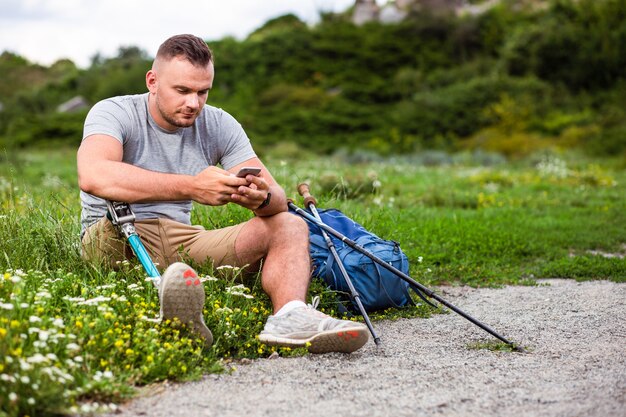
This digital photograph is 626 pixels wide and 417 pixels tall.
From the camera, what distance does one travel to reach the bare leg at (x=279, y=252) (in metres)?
4.14

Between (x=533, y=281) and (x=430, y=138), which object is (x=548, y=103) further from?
(x=533, y=281)

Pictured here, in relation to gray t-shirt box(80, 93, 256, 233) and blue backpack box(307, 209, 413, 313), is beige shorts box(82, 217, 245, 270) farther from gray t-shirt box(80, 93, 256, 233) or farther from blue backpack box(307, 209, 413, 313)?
blue backpack box(307, 209, 413, 313)

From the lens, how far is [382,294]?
4984mm

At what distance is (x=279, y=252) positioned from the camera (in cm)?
427

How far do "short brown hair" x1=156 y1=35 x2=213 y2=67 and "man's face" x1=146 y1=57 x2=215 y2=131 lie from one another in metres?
0.03

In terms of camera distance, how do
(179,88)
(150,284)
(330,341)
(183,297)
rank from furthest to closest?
1. (179,88)
2. (150,284)
3. (330,341)
4. (183,297)

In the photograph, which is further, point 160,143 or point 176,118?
point 160,143

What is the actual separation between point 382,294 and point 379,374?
136 cm

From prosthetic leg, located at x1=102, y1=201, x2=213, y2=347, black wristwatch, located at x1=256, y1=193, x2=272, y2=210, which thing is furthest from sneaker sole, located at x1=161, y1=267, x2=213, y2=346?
black wristwatch, located at x1=256, y1=193, x2=272, y2=210

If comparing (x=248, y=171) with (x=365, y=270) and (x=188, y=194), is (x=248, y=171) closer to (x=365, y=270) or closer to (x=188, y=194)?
(x=188, y=194)

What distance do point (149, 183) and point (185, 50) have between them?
0.89 m

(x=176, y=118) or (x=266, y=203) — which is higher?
(x=176, y=118)

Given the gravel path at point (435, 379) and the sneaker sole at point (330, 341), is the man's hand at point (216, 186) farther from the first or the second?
the gravel path at point (435, 379)

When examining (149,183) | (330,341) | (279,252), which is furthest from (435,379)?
(149,183)
